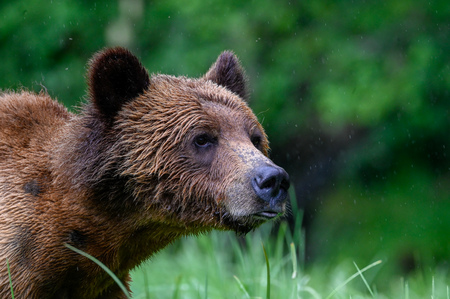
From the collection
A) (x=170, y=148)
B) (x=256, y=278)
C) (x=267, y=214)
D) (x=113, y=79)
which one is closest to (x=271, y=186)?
(x=267, y=214)

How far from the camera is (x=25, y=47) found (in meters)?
10.7

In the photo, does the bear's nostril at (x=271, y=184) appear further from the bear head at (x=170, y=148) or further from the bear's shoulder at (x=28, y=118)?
the bear's shoulder at (x=28, y=118)

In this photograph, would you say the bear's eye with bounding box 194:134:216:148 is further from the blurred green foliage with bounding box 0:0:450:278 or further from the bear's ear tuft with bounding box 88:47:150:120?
the blurred green foliage with bounding box 0:0:450:278

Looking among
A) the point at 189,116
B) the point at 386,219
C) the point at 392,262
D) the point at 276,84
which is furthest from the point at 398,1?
the point at 189,116

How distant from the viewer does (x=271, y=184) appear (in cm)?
383

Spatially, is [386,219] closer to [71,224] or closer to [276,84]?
[276,84]

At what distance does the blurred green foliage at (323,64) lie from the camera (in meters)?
10.4

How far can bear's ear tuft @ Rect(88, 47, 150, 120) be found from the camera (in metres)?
4.29

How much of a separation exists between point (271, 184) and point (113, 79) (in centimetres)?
139

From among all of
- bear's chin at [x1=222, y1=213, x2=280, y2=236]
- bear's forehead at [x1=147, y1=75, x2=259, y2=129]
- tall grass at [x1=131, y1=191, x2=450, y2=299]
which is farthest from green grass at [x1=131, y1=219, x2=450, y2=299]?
bear's forehead at [x1=147, y1=75, x2=259, y2=129]

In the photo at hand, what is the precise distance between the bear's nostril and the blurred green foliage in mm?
6418

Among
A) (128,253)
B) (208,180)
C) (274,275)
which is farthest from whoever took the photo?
(274,275)

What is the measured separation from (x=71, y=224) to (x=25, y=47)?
23.8ft

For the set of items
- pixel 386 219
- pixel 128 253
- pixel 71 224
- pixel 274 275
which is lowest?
pixel 386 219
